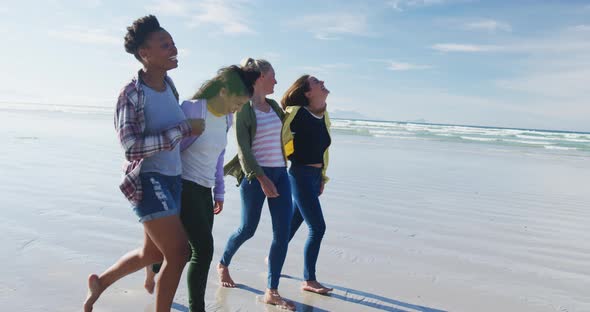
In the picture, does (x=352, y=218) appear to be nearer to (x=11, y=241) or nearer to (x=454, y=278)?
(x=454, y=278)

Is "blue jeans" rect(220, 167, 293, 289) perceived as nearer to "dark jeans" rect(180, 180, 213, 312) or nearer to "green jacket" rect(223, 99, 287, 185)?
"green jacket" rect(223, 99, 287, 185)

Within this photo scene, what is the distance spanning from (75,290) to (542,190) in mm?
9787

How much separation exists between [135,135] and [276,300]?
1801 mm

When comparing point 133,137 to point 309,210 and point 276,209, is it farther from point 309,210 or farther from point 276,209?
point 309,210

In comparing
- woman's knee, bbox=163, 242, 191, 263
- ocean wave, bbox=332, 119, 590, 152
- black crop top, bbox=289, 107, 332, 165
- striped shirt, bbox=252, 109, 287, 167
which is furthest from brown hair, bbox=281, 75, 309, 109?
ocean wave, bbox=332, 119, 590, 152

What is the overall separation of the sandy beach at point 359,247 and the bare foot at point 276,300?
0.06 metres

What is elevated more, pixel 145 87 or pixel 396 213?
pixel 145 87

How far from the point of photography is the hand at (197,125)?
272 cm

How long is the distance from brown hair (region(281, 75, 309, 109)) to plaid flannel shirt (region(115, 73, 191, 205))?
174 centimetres

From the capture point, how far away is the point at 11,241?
477cm

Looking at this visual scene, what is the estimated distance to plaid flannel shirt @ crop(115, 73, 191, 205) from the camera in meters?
2.52

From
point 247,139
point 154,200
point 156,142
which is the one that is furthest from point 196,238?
point 247,139

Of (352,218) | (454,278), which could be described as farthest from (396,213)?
(454,278)

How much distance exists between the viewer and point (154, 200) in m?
2.63
